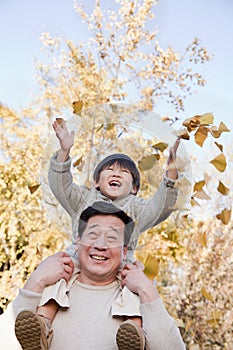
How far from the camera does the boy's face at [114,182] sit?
1885 mm

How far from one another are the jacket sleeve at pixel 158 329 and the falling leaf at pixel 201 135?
64cm

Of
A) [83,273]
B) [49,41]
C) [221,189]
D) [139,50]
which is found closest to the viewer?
[83,273]

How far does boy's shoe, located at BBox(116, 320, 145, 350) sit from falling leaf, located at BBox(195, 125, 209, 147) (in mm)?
758

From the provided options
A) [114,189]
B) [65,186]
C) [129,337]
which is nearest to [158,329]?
[129,337]

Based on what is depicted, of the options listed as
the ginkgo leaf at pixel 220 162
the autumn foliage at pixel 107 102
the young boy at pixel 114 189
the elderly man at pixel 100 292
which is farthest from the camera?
the autumn foliage at pixel 107 102

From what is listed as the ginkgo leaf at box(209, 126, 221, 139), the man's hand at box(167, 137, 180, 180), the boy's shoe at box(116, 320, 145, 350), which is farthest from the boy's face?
the boy's shoe at box(116, 320, 145, 350)

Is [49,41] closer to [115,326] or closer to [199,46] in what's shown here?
[199,46]

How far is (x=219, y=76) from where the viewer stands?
3.53m

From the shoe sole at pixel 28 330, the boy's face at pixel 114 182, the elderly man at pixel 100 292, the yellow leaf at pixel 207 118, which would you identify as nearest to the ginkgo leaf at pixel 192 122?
the yellow leaf at pixel 207 118

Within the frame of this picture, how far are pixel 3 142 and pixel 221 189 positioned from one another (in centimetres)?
393

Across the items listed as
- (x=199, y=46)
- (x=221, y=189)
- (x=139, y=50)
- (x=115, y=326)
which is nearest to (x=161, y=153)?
(x=221, y=189)

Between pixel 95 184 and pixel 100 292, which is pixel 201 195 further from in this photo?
pixel 100 292

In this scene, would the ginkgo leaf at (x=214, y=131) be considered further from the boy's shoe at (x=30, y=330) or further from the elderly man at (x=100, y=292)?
the boy's shoe at (x=30, y=330)

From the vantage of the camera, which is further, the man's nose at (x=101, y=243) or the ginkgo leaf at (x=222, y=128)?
the ginkgo leaf at (x=222, y=128)
